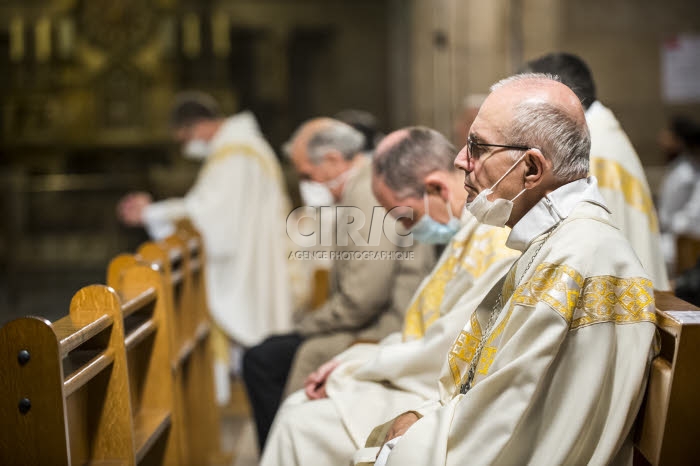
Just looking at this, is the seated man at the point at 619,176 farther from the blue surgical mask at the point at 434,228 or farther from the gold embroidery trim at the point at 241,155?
the gold embroidery trim at the point at 241,155

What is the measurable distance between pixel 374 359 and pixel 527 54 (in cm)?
472

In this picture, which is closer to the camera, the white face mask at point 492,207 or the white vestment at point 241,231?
the white face mask at point 492,207

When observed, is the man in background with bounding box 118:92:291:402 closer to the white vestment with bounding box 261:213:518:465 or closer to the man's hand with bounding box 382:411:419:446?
the white vestment with bounding box 261:213:518:465

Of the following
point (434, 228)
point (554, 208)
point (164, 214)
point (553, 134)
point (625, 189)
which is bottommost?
point (164, 214)

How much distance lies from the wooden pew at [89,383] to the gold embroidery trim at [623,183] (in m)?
1.70

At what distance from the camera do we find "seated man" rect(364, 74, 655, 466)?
1957 mm

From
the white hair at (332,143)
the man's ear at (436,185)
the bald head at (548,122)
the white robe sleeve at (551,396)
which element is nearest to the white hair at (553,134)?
the bald head at (548,122)

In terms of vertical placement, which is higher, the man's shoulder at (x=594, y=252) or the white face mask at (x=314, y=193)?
the man's shoulder at (x=594, y=252)

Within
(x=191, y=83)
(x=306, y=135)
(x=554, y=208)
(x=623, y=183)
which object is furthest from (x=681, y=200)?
(x=191, y=83)

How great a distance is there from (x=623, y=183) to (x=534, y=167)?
4.06 ft

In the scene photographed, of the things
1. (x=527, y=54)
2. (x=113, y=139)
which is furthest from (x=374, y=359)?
(x=113, y=139)

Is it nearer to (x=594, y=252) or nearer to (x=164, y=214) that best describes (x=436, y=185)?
(x=594, y=252)

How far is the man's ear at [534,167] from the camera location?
2.12 metres

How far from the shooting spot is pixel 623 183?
3.25m
